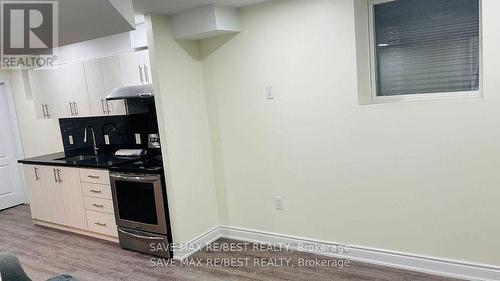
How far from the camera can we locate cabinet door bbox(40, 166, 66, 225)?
4.36 meters

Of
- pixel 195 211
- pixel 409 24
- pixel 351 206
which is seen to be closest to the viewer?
pixel 409 24

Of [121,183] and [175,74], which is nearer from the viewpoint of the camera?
[175,74]

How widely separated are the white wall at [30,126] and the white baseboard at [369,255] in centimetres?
295

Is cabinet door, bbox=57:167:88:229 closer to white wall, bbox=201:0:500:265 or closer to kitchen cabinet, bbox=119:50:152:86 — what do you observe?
kitchen cabinet, bbox=119:50:152:86

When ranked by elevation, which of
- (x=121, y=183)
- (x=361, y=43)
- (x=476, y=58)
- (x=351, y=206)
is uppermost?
(x=361, y=43)

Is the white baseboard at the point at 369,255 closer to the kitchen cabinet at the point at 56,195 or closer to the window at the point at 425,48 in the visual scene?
the window at the point at 425,48

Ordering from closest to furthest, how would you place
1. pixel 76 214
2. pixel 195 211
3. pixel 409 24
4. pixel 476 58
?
→ 1. pixel 476 58
2. pixel 409 24
3. pixel 195 211
4. pixel 76 214

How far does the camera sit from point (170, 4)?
2.92 metres

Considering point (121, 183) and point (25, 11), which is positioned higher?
point (25, 11)

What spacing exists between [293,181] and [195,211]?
1.04 meters

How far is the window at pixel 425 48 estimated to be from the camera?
8.54 feet

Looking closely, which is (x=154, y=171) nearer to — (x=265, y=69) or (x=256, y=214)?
(x=256, y=214)

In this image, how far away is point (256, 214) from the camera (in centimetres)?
364

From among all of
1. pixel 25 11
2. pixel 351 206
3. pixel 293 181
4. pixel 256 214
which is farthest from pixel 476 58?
Answer: pixel 25 11
